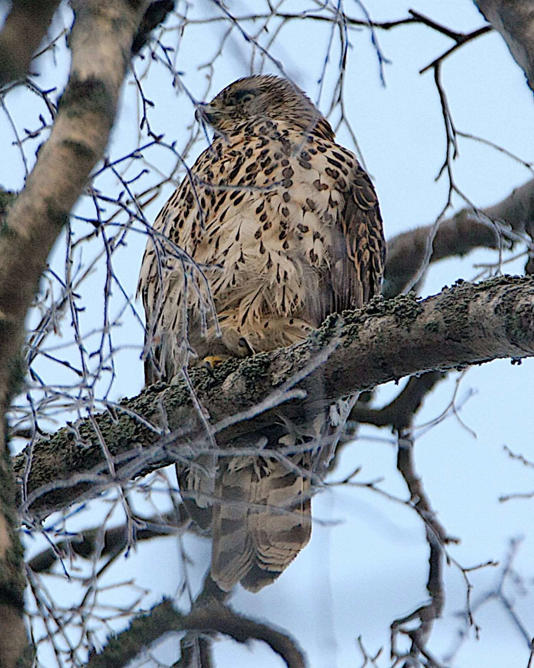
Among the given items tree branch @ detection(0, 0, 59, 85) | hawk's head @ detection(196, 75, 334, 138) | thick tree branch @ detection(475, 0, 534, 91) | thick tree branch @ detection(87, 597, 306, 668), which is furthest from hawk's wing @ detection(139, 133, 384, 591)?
tree branch @ detection(0, 0, 59, 85)

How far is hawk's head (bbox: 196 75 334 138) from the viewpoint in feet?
16.3

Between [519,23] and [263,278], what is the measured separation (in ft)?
7.46

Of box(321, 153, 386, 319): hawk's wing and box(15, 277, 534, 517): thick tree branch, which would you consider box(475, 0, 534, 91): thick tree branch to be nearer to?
box(15, 277, 534, 517): thick tree branch

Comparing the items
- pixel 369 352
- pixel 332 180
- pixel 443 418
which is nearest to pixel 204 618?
pixel 369 352

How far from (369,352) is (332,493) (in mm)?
799

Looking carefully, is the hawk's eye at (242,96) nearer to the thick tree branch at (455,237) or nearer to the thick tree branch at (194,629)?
the thick tree branch at (455,237)

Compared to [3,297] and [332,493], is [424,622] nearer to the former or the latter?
[332,493]

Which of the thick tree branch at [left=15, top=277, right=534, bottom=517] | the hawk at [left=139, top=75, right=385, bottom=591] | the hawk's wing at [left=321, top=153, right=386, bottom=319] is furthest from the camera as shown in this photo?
the hawk's wing at [left=321, top=153, right=386, bottom=319]

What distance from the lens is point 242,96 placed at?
5.11 meters

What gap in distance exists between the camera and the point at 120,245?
261 centimetres

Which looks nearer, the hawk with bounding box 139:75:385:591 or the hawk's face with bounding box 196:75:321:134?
the hawk with bounding box 139:75:385:591

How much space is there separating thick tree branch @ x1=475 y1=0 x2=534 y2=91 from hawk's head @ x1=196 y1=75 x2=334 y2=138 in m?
3.03

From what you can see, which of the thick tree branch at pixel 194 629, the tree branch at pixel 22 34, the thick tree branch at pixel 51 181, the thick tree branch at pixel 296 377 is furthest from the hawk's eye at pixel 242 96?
the tree branch at pixel 22 34

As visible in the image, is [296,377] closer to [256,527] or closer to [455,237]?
[256,527]
